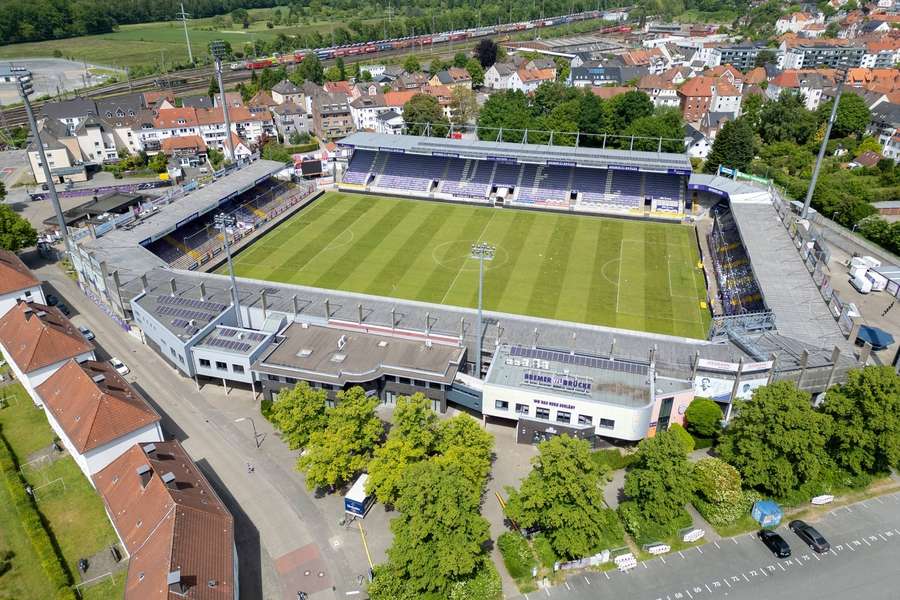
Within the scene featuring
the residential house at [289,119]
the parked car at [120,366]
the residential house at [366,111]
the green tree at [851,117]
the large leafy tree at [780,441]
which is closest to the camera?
the large leafy tree at [780,441]

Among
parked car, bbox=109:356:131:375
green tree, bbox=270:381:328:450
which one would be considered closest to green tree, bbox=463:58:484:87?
parked car, bbox=109:356:131:375

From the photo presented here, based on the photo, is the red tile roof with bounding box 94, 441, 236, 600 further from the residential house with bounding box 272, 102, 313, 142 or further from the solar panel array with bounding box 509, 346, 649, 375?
the residential house with bounding box 272, 102, 313, 142

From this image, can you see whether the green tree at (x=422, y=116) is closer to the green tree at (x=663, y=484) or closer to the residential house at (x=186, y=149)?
the residential house at (x=186, y=149)

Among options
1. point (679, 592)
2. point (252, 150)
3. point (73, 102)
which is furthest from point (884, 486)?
point (73, 102)

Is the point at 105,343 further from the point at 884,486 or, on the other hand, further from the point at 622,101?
the point at 622,101

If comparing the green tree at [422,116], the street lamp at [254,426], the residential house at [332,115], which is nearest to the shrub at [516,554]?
the street lamp at [254,426]

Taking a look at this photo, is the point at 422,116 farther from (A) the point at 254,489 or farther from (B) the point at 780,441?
(B) the point at 780,441
